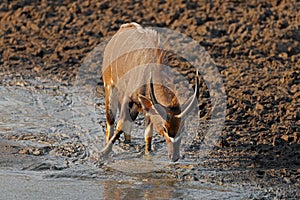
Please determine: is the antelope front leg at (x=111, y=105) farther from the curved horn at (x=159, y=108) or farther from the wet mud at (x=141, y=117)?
the curved horn at (x=159, y=108)

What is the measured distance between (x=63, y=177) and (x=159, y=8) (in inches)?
345

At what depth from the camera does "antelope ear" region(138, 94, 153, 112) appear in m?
10.0

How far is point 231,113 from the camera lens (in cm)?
1266

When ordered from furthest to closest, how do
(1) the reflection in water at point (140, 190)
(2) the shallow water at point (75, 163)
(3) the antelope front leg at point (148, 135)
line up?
(3) the antelope front leg at point (148, 135)
(2) the shallow water at point (75, 163)
(1) the reflection in water at point (140, 190)

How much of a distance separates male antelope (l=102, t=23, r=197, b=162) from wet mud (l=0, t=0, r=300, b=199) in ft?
1.43

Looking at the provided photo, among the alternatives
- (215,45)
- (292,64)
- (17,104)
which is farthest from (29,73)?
(292,64)

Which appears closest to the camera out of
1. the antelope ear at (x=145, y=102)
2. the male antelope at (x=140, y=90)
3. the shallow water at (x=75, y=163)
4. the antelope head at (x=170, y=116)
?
the shallow water at (x=75, y=163)

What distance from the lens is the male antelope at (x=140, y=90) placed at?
9.95 meters

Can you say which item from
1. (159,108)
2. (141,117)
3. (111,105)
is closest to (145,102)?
(159,108)

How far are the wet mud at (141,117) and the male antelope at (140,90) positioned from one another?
0.44 metres

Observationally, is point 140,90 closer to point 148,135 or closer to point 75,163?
point 148,135

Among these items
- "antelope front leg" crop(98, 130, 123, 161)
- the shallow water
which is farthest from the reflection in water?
"antelope front leg" crop(98, 130, 123, 161)

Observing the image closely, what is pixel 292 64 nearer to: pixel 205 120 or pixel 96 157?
pixel 205 120

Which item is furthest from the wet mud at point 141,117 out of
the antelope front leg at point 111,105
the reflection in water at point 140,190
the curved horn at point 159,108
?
the curved horn at point 159,108
